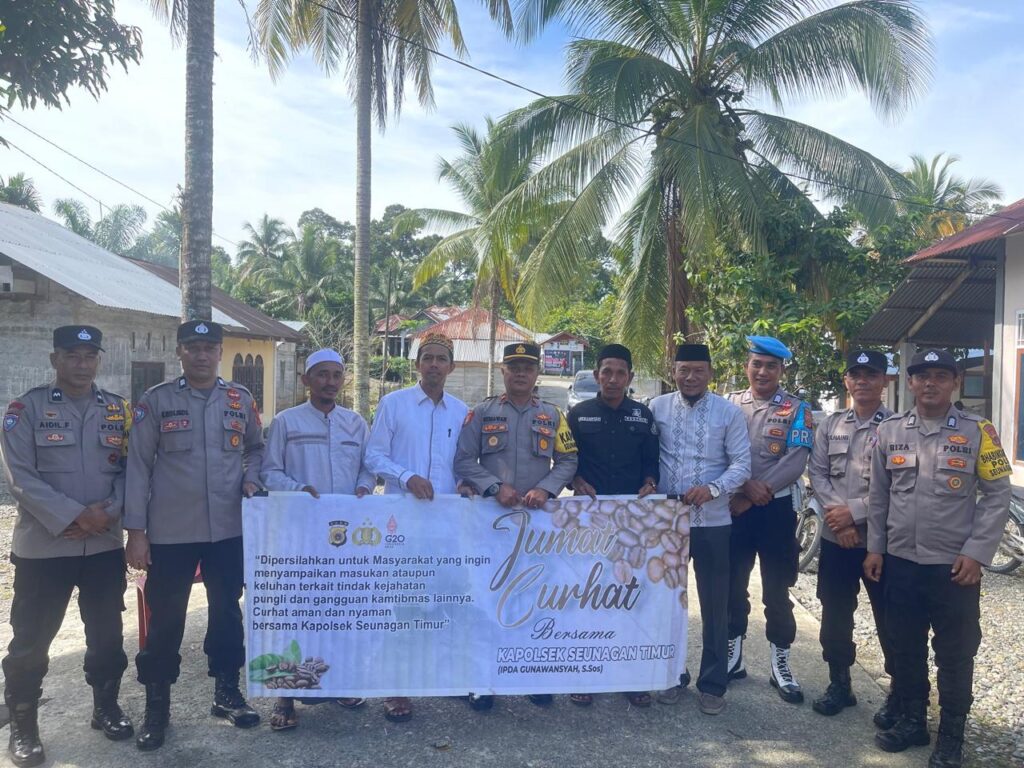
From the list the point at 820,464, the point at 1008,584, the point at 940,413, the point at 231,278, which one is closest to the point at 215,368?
the point at 820,464

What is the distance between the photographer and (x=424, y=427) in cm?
400

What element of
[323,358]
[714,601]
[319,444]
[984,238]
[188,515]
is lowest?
[714,601]

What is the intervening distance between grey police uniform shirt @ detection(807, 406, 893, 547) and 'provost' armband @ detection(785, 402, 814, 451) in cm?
6

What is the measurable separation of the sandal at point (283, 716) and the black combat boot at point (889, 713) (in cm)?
287

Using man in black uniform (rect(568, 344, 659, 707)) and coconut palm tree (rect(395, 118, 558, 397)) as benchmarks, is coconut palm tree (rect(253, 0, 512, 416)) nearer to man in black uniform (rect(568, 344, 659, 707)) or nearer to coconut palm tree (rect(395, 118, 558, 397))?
coconut palm tree (rect(395, 118, 558, 397))

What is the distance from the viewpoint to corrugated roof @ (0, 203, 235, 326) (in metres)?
10.4

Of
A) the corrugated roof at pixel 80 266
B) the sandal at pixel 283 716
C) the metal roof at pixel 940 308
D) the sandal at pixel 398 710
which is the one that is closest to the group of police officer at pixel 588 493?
the sandal at pixel 283 716

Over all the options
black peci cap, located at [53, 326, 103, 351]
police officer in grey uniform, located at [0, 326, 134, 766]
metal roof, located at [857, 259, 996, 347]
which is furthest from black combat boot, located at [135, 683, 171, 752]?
metal roof, located at [857, 259, 996, 347]

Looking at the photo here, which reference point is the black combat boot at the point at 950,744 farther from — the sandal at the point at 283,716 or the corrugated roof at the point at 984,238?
the corrugated roof at the point at 984,238

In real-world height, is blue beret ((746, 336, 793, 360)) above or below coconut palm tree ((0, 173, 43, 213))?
below

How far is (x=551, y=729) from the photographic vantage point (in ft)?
12.0

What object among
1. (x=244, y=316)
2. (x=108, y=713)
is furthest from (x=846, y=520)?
(x=244, y=316)

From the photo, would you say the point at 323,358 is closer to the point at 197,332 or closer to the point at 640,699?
the point at 197,332

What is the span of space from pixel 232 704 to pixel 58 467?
55.6 inches
